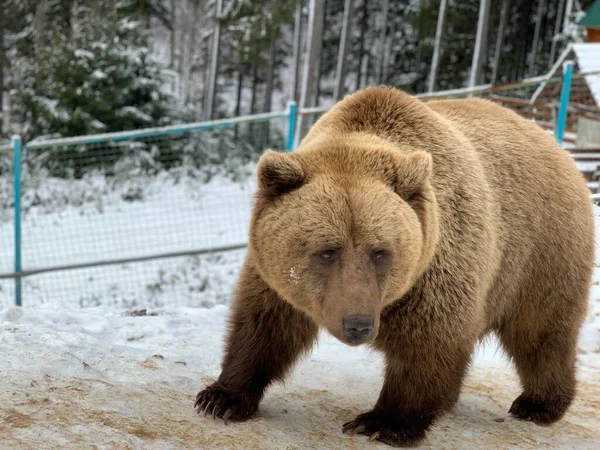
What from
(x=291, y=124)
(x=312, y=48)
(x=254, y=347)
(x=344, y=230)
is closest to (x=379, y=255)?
(x=344, y=230)

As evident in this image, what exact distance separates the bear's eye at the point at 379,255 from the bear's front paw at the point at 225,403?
3.77 ft

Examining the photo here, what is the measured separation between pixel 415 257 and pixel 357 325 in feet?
1.58

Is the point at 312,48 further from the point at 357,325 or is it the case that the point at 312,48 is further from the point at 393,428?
the point at 357,325

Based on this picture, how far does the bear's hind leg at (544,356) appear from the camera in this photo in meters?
4.16

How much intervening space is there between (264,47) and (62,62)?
11.7m

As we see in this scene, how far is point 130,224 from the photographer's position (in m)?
11.4

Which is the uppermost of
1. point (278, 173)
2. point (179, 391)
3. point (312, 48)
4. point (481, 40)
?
point (481, 40)

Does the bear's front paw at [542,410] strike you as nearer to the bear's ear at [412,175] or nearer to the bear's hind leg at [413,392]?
the bear's hind leg at [413,392]

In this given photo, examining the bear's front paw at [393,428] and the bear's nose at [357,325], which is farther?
the bear's front paw at [393,428]

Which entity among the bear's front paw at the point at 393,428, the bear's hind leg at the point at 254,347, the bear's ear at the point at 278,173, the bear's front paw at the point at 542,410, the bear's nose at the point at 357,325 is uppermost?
the bear's ear at the point at 278,173

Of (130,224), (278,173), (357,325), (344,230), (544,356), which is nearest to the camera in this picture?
(357,325)

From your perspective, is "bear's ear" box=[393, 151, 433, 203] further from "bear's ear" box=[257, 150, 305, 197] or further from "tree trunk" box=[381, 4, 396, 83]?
"tree trunk" box=[381, 4, 396, 83]

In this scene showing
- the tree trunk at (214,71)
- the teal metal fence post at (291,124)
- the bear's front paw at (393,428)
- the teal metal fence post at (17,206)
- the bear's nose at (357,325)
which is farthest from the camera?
the tree trunk at (214,71)

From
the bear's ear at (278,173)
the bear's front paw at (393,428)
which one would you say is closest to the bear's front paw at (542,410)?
the bear's front paw at (393,428)
